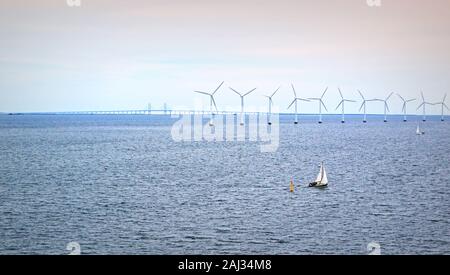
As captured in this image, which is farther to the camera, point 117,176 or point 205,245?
point 117,176

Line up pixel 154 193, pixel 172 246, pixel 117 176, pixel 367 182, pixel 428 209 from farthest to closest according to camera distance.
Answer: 1. pixel 117 176
2. pixel 367 182
3. pixel 154 193
4. pixel 428 209
5. pixel 172 246

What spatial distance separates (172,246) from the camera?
179 ft

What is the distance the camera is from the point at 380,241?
187 ft
